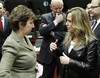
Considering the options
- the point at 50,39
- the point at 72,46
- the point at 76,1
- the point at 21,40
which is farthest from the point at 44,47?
the point at 76,1

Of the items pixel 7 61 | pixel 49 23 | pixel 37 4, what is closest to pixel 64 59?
pixel 7 61

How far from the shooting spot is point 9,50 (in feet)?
9.92

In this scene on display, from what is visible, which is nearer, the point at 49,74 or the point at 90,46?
the point at 90,46

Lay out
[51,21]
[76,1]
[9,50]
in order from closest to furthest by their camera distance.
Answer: [9,50], [51,21], [76,1]

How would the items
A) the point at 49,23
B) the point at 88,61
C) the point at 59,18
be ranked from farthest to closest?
the point at 49,23 → the point at 59,18 → the point at 88,61

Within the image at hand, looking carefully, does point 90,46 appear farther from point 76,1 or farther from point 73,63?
point 76,1

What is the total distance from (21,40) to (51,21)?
2346mm

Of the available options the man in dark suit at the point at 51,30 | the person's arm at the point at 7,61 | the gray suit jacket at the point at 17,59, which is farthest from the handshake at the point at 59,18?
the person's arm at the point at 7,61

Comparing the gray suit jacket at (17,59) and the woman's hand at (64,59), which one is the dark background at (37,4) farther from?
the gray suit jacket at (17,59)

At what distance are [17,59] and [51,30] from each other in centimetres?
242

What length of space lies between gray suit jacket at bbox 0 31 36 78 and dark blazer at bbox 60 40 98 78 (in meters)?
0.49

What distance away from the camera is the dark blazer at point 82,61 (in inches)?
141

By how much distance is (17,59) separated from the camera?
3.12 m

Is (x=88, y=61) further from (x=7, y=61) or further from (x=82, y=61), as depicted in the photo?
(x=7, y=61)
